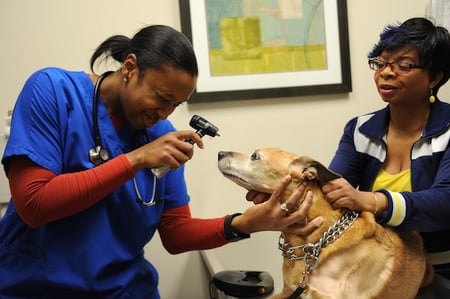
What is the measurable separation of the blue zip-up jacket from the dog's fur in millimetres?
63

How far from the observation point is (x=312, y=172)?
106 centimetres

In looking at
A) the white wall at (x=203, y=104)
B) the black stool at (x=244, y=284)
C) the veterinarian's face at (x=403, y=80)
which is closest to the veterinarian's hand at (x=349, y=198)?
the veterinarian's face at (x=403, y=80)

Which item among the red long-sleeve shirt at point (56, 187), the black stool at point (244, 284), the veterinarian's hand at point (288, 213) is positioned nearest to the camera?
the red long-sleeve shirt at point (56, 187)

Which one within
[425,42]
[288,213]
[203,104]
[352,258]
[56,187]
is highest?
[425,42]

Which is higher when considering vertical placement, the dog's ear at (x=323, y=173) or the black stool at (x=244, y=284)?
the dog's ear at (x=323, y=173)

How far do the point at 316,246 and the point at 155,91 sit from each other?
531 mm

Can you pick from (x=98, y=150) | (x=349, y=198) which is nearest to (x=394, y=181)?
(x=349, y=198)

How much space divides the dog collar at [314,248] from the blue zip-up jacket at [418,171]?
0.10 metres

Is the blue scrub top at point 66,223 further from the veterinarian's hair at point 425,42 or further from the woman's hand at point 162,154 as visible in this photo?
the veterinarian's hair at point 425,42

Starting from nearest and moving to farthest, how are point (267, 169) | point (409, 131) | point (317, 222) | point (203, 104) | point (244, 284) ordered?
point (317, 222), point (267, 169), point (409, 131), point (244, 284), point (203, 104)

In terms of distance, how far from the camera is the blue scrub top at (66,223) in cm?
98

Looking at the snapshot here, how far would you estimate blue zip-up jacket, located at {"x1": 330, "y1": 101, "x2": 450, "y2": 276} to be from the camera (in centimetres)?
106

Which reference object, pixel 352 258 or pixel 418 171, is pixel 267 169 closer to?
pixel 352 258

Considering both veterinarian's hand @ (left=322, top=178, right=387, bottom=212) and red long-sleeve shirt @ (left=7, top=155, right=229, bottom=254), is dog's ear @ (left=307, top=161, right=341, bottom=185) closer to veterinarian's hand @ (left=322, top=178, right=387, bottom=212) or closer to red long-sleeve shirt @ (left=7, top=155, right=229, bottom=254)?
veterinarian's hand @ (left=322, top=178, right=387, bottom=212)
